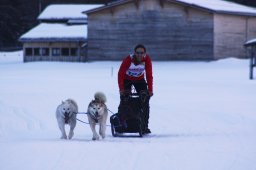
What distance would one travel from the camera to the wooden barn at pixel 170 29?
173ft

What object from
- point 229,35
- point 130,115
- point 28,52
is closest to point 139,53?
point 130,115

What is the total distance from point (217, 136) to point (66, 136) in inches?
118

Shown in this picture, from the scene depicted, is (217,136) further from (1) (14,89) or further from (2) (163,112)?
(1) (14,89)

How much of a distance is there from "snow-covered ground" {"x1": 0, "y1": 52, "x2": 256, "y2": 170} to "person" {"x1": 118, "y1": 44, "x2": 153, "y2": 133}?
102cm

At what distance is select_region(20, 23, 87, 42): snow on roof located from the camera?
2473 inches

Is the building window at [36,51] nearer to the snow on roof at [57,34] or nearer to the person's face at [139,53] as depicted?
the snow on roof at [57,34]

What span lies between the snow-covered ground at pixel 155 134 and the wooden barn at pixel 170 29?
19104mm

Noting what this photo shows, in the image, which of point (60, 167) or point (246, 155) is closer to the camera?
point (60, 167)

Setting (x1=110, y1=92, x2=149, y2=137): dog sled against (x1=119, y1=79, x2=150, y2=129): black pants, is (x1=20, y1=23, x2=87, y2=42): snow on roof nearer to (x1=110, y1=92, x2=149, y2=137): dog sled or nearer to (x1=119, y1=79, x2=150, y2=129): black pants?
(x1=119, y1=79, x2=150, y2=129): black pants

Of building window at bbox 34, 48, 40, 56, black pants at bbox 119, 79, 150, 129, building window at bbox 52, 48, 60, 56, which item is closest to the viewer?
black pants at bbox 119, 79, 150, 129

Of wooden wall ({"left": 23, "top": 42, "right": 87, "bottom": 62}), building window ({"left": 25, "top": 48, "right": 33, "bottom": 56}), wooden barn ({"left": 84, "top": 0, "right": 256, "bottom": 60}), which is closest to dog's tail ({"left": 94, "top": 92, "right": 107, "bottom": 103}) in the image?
wooden barn ({"left": 84, "top": 0, "right": 256, "bottom": 60})

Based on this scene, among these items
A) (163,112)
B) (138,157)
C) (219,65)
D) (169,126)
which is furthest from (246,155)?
(219,65)

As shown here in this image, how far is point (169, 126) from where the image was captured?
16641mm

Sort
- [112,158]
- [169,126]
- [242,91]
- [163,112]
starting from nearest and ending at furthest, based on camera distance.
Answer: [112,158] < [169,126] < [163,112] < [242,91]
